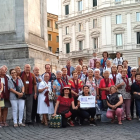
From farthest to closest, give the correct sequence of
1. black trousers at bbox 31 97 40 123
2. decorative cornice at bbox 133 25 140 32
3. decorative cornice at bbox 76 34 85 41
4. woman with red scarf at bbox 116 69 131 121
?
decorative cornice at bbox 76 34 85 41, decorative cornice at bbox 133 25 140 32, woman with red scarf at bbox 116 69 131 121, black trousers at bbox 31 97 40 123

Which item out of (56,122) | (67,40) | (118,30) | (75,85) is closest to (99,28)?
(118,30)

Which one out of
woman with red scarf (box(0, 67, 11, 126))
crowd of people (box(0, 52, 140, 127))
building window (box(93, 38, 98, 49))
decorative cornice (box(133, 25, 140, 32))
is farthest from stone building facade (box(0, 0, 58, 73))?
building window (box(93, 38, 98, 49))

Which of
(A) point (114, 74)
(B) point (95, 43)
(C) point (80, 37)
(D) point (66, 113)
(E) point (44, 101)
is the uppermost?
(C) point (80, 37)

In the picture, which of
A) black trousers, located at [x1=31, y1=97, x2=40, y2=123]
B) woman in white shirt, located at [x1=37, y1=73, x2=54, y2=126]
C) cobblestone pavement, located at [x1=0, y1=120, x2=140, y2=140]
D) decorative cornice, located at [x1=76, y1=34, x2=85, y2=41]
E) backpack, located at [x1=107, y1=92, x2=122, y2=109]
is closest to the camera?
cobblestone pavement, located at [x1=0, y1=120, x2=140, y2=140]

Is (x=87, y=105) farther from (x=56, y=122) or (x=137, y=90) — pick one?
(x=137, y=90)

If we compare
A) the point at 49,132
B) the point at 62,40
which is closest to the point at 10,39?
the point at 49,132

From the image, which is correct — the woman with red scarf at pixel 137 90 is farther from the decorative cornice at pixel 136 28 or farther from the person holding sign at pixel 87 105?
the decorative cornice at pixel 136 28

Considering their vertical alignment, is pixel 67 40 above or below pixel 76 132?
above

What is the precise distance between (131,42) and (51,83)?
32460 millimetres

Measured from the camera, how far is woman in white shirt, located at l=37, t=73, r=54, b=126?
24.8 ft

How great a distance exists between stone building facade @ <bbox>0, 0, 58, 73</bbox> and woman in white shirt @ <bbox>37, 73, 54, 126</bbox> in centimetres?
245

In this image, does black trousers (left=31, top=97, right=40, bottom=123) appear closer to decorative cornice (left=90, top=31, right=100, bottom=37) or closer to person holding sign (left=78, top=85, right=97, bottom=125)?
person holding sign (left=78, top=85, right=97, bottom=125)

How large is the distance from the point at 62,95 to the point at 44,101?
0.54 meters

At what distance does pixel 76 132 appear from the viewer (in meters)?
6.24
